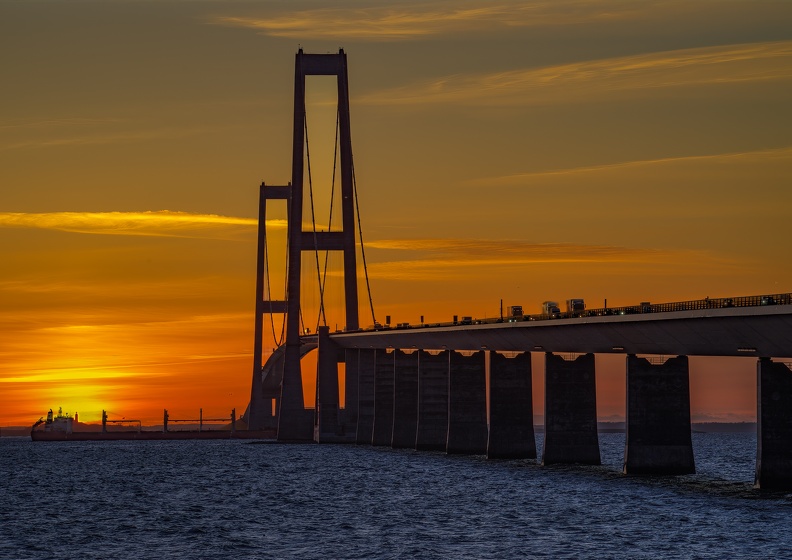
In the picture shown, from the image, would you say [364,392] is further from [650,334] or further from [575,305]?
[650,334]

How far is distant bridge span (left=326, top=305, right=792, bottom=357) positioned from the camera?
73.2 metres

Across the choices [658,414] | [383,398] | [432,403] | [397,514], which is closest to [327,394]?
[383,398]

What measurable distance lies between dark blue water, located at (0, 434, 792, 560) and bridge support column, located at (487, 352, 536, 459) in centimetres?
299

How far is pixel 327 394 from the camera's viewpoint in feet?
521

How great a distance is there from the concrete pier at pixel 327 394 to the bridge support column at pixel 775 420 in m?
85.0

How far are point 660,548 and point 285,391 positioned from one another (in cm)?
10790

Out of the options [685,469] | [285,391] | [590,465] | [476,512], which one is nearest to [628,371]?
[685,469]

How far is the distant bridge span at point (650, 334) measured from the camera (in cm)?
7319

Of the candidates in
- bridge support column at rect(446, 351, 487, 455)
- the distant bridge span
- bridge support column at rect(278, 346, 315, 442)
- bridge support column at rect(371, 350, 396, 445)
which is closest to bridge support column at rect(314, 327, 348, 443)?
bridge support column at rect(278, 346, 315, 442)

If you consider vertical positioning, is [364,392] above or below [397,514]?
above

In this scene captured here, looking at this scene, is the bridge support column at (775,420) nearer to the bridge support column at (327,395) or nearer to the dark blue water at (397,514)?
the dark blue water at (397,514)

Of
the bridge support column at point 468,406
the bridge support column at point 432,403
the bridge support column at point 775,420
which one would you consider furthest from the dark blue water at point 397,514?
the bridge support column at point 432,403

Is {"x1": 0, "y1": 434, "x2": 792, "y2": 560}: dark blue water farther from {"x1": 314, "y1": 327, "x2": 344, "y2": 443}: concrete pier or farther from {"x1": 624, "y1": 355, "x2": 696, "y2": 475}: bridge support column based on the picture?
{"x1": 314, "y1": 327, "x2": 344, "y2": 443}: concrete pier

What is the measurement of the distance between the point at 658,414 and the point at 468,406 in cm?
3715
